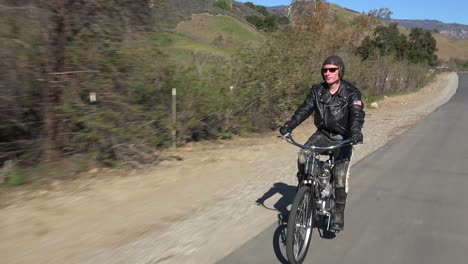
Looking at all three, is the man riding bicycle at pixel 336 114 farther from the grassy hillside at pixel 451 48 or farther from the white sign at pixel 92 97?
the grassy hillside at pixel 451 48

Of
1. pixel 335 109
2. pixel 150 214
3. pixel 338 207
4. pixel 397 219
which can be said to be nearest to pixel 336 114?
pixel 335 109

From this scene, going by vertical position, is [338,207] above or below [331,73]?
below

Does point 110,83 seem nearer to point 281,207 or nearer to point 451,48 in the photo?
point 281,207

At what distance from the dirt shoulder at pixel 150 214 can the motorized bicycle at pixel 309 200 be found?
2.51ft

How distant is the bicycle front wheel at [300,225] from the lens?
4.83 m

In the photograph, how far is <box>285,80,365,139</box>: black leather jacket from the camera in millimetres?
5562

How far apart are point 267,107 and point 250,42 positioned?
1.75 metres

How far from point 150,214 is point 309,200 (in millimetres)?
2269

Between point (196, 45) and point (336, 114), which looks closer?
point (336, 114)

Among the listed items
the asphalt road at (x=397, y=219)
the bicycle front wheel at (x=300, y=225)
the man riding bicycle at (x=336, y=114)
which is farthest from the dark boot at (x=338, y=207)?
the bicycle front wheel at (x=300, y=225)

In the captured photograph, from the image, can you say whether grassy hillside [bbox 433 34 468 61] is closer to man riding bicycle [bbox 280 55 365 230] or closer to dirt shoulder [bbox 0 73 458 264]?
dirt shoulder [bbox 0 73 458 264]

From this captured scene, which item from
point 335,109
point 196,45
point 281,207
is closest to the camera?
point 335,109

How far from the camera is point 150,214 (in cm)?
659

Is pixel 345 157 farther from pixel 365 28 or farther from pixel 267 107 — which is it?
pixel 365 28
